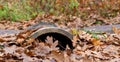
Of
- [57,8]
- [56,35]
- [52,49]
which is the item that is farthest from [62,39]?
[57,8]

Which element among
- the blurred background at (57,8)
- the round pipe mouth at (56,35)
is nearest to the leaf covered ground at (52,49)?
the round pipe mouth at (56,35)

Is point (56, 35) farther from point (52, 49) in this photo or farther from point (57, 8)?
point (57, 8)

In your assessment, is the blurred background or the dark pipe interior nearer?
the dark pipe interior

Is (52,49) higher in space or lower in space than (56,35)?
higher

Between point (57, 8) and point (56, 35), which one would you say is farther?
point (57, 8)

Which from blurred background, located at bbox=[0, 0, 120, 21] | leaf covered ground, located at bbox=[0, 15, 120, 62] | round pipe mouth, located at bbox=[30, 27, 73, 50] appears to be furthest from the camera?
blurred background, located at bbox=[0, 0, 120, 21]

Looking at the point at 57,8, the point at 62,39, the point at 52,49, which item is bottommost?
the point at 57,8

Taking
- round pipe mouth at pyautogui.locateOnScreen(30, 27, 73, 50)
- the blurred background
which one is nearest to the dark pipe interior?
round pipe mouth at pyautogui.locateOnScreen(30, 27, 73, 50)

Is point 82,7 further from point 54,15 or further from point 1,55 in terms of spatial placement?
point 1,55

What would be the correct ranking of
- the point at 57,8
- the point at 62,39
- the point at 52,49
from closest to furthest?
the point at 52,49 < the point at 62,39 < the point at 57,8

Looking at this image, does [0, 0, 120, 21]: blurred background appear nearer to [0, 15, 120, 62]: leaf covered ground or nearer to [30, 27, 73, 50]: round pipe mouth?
[0, 15, 120, 62]: leaf covered ground

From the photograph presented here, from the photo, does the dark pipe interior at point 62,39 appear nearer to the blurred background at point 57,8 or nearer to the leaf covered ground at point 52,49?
the leaf covered ground at point 52,49

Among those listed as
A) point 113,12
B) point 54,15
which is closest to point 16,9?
point 54,15

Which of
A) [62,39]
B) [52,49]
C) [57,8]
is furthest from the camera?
[57,8]
